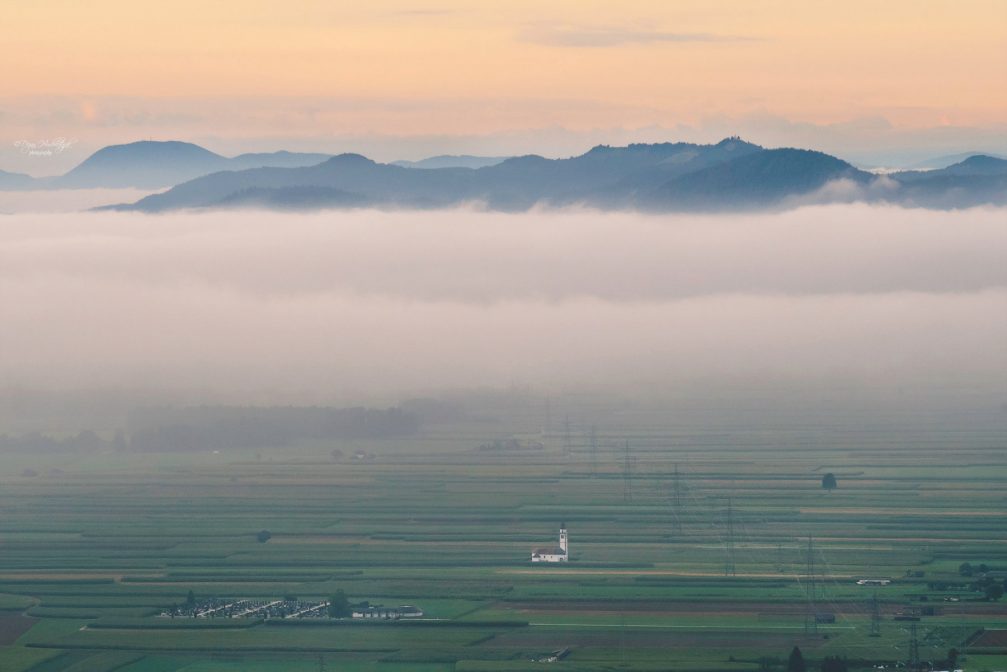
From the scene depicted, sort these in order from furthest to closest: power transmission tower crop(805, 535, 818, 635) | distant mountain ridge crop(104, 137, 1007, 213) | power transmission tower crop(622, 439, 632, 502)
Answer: distant mountain ridge crop(104, 137, 1007, 213) → power transmission tower crop(622, 439, 632, 502) → power transmission tower crop(805, 535, 818, 635)

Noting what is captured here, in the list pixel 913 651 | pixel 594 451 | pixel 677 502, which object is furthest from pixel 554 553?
pixel 594 451

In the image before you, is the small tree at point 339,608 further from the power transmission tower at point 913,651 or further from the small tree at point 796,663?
the power transmission tower at point 913,651

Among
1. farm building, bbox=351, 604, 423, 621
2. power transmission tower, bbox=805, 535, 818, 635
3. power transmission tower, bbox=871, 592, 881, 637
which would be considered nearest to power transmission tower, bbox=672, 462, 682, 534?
power transmission tower, bbox=805, 535, 818, 635

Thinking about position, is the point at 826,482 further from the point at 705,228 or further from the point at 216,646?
the point at 705,228

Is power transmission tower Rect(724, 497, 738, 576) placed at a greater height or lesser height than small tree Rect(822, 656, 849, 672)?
greater

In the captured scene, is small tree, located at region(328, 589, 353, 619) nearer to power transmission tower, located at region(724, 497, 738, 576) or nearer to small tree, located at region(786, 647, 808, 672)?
power transmission tower, located at region(724, 497, 738, 576)

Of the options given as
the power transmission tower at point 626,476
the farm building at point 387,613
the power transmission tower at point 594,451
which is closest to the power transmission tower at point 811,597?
the farm building at point 387,613

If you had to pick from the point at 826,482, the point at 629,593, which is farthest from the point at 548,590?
the point at 826,482
